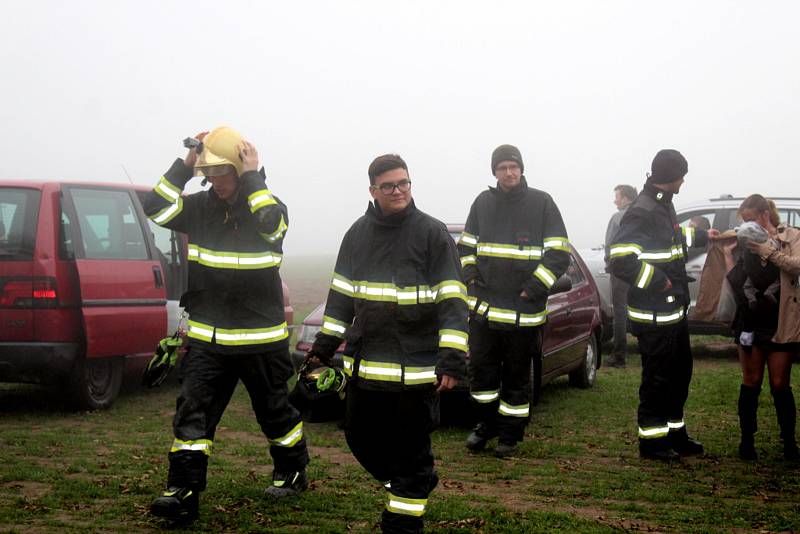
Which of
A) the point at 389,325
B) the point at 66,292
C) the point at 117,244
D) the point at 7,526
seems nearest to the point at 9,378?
the point at 66,292

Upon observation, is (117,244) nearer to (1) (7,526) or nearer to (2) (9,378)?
(2) (9,378)

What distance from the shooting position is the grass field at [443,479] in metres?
5.55

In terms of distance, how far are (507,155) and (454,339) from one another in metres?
2.97

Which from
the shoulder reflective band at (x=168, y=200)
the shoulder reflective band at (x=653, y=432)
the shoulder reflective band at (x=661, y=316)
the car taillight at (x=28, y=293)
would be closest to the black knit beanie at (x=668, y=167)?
the shoulder reflective band at (x=661, y=316)

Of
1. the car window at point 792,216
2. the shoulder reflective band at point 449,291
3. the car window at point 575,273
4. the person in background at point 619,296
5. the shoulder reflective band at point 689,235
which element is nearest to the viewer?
the shoulder reflective band at point 449,291

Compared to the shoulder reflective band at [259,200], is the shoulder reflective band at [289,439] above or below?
below

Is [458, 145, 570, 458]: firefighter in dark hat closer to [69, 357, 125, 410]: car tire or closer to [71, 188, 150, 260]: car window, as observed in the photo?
[71, 188, 150, 260]: car window

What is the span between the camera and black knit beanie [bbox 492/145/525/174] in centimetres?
743

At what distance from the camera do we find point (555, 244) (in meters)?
7.41

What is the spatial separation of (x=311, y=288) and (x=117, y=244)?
28.8 metres

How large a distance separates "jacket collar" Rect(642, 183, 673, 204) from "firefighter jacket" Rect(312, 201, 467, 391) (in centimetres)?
291

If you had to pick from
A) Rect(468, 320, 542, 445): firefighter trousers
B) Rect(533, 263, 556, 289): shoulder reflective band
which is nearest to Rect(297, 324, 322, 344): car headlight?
Rect(468, 320, 542, 445): firefighter trousers

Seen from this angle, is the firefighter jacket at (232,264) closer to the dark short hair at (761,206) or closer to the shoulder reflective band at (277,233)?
the shoulder reflective band at (277,233)

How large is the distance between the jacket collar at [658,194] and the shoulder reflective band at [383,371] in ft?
10.9
